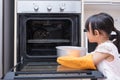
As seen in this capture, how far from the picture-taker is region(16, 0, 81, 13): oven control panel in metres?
2.08

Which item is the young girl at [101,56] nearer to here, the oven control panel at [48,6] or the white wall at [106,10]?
the oven control panel at [48,6]

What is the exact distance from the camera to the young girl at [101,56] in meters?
1.43

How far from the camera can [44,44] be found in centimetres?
224

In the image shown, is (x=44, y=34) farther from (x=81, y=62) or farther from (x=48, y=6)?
(x=81, y=62)

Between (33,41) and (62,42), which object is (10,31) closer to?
(33,41)

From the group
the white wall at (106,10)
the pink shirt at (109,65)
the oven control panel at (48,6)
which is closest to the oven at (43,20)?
the oven control panel at (48,6)

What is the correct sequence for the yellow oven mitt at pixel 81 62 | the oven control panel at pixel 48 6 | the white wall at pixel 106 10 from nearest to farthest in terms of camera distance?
the yellow oven mitt at pixel 81 62, the oven control panel at pixel 48 6, the white wall at pixel 106 10

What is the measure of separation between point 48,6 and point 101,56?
0.81 m

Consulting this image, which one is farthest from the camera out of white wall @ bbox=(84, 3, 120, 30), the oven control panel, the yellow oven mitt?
white wall @ bbox=(84, 3, 120, 30)

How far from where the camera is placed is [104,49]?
1462 mm

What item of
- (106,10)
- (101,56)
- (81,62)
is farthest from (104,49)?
(106,10)

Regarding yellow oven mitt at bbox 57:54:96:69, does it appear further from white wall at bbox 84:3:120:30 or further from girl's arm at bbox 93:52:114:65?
white wall at bbox 84:3:120:30

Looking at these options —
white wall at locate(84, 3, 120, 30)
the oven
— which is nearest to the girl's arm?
the oven

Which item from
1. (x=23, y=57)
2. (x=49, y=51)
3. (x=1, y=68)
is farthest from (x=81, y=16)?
(x=1, y=68)
